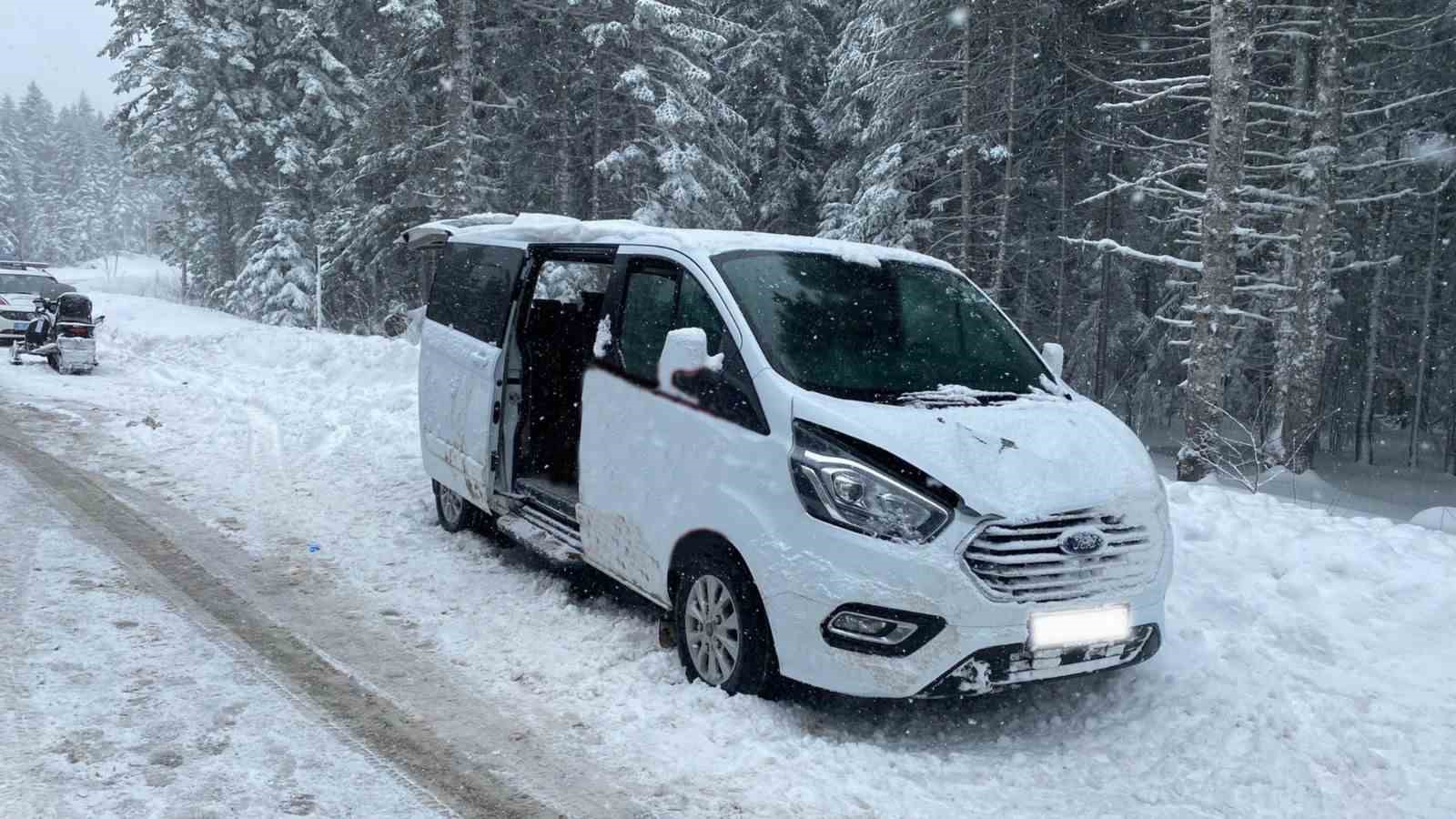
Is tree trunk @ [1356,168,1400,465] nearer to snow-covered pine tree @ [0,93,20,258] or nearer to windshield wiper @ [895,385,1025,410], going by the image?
windshield wiper @ [895,385,1025,410]

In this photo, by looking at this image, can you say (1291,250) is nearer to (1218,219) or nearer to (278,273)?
(1218,219)

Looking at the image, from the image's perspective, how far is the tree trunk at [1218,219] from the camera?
1166 centimetres

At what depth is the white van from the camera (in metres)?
4.11

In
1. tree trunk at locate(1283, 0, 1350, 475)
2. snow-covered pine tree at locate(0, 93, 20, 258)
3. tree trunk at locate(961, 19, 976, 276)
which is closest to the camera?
tree trunk at locate(1283, 0, 1350, 475)

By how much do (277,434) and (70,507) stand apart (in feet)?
12.4

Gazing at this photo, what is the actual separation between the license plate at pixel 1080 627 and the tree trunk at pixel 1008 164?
18.4m

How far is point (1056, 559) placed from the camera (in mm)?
4168

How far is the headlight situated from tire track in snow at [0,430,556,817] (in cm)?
165

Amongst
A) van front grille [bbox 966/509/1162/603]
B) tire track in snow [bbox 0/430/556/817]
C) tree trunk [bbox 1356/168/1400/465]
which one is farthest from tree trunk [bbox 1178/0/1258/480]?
tree trunk [bbox 1356/168/1400/465]

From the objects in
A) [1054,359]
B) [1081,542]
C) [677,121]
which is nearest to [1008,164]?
[677,121]

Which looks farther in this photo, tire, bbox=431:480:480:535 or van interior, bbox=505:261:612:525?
tire, bbox=431:480:480:535

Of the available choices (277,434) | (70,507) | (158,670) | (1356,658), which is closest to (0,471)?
(70,507)

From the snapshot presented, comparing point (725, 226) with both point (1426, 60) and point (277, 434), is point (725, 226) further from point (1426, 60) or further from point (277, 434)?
point (1426, 60)

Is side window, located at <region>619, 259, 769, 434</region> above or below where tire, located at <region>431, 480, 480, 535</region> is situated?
above
